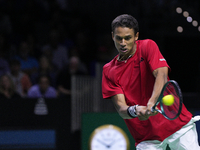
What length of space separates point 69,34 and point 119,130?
3503 mm

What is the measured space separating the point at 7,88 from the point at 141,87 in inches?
153

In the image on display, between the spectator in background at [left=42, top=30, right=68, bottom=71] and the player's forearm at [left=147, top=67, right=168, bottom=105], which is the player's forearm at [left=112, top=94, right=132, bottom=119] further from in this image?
the spectator in background at [left=42, top=30, right=68, bottom=71]

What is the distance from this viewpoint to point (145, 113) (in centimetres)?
323

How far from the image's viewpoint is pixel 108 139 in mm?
6406

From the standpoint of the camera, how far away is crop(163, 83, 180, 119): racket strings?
320cm

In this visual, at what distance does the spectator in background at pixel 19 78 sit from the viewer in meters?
7.48

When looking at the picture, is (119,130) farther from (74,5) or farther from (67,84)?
(74,5)

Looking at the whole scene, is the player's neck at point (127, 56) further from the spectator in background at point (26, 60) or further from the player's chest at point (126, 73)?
the spectator in background at point (26, 60)

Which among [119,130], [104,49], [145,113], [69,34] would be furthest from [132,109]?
[69,34]

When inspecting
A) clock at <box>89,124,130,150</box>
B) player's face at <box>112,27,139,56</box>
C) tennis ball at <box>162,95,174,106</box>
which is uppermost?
player's face at <box>112,27,139,56</box>

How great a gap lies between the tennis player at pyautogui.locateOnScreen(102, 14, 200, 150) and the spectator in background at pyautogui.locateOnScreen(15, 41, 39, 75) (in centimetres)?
446

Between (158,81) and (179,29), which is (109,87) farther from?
(179,29)

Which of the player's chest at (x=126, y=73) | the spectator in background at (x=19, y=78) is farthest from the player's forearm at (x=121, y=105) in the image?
the spectator in background at (x=19, y=78)

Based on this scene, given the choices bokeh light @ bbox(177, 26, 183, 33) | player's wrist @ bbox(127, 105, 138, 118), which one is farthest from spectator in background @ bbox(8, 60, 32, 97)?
player's wrist @ bbox(127, 105, 138, 118)
